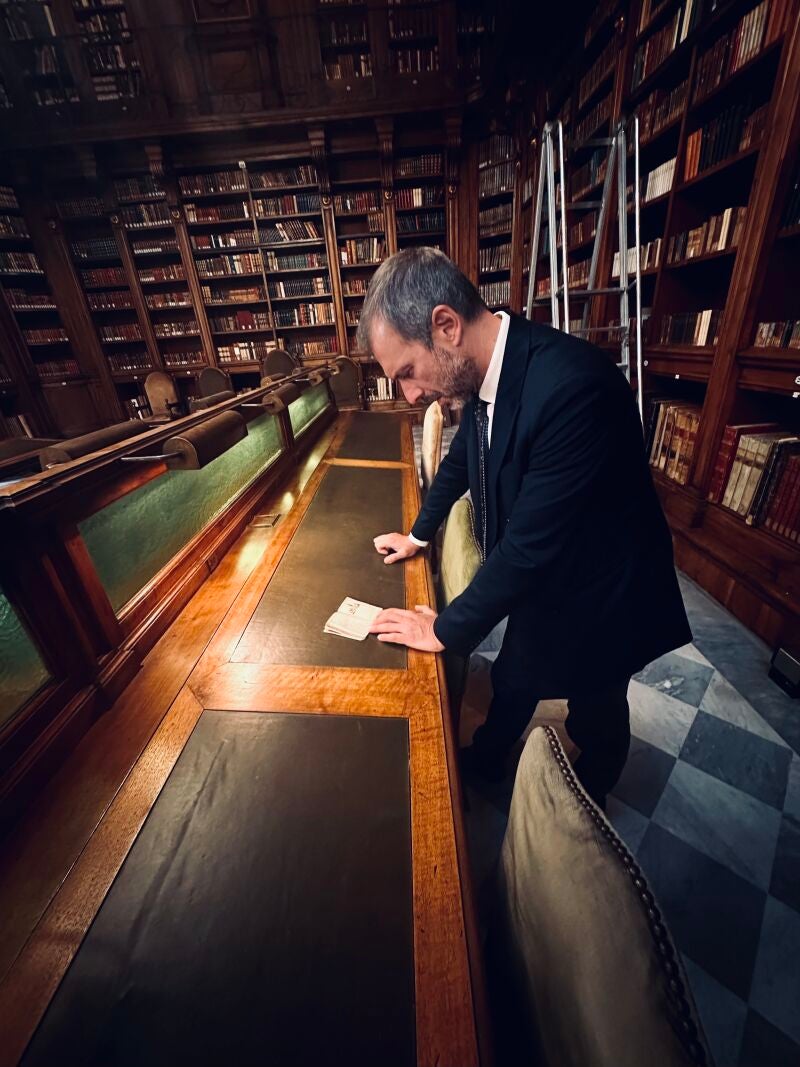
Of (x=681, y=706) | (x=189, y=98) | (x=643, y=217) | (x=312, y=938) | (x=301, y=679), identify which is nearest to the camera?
(x=312, y=938)

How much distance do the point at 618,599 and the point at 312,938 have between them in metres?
0.85

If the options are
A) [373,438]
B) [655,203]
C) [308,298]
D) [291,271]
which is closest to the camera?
[655,203]

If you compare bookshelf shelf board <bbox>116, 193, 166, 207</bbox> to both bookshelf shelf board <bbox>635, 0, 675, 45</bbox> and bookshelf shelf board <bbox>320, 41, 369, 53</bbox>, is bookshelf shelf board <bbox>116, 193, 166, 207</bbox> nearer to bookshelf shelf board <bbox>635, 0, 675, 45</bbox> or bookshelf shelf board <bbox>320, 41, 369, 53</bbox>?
bookshelf shelf board <bbox>320, 41, 369, 53</bbox>

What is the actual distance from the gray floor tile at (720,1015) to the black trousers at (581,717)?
0.41 m

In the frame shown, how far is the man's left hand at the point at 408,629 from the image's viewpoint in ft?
3.21

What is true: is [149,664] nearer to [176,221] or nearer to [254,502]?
[254,502]

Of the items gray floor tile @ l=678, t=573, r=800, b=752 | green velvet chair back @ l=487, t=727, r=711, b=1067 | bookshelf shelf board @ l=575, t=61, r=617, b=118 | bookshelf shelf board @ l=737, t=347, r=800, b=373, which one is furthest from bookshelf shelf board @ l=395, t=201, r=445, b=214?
green velvet chair back @ l=487, t=727, r=711, b=1067

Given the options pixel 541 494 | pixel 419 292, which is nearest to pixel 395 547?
pixel 541 494

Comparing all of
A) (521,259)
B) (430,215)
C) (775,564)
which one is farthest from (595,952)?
(430,215)

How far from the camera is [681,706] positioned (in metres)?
1.72

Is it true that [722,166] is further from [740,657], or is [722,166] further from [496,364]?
[740,657]

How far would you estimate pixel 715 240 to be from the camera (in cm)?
220

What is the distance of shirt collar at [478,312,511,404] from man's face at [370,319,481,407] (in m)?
0.03

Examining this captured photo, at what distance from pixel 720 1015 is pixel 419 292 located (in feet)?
5.93
